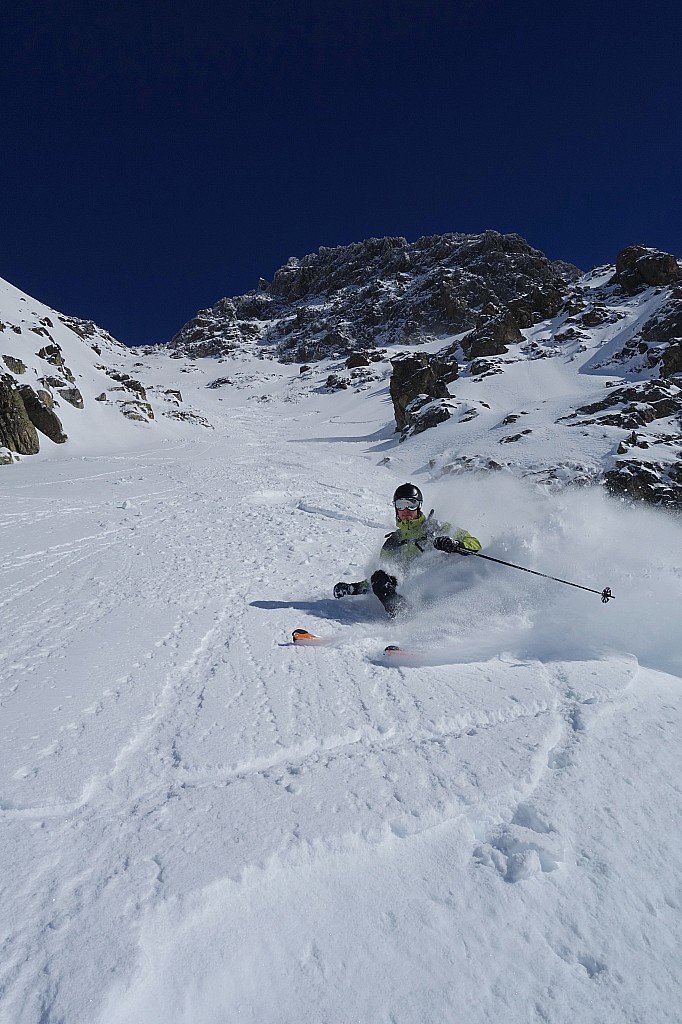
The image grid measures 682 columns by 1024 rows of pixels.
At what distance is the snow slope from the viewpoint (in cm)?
155

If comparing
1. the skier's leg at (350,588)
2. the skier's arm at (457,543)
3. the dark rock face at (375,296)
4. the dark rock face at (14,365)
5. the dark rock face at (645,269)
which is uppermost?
the dark rock face at (375,296)

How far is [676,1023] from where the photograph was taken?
58.0 inches

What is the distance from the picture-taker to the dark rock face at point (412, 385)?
3403 centimetres

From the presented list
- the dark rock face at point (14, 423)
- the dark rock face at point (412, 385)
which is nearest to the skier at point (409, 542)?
the dark rock face at point (14, 423)

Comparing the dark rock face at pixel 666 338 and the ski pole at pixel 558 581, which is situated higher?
the dark rock face at pixel 666 338

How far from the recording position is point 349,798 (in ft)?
7.40

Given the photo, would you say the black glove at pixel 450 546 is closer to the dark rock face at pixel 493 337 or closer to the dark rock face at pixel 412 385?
the dark rock face at pixel 412 385

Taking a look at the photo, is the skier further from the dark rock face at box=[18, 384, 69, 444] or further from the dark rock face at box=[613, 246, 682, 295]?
the dark rock face at box=[613, 246, 682, 295]

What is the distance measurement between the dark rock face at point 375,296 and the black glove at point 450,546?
97072mm

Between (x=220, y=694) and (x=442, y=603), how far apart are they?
2647 mm

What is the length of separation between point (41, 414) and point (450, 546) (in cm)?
2608

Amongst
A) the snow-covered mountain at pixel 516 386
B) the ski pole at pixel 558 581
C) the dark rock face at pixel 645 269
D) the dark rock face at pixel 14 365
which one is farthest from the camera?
the dark rock face at pixel 645 269

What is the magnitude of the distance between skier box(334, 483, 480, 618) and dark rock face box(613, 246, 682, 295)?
169 ft

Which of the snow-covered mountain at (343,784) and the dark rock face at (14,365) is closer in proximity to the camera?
the snow-covered mountain at (343,784)
